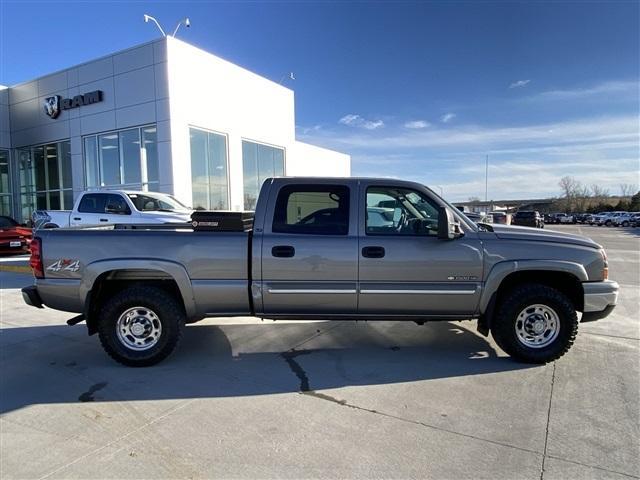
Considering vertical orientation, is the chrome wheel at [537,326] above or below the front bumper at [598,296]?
below

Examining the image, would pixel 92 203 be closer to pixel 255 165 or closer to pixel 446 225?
pixel 255 165

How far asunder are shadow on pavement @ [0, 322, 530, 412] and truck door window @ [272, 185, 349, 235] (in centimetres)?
141

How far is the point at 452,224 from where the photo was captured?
4379mm

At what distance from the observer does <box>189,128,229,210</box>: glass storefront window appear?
17.8 metres

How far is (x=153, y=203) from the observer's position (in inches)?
474

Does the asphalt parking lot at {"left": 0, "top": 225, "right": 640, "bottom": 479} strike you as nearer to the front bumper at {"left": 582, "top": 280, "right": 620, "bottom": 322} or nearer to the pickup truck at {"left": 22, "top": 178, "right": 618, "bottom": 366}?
the pickup truck at {"left": 22, "top": 178, "right": 618, "bottom": 366}

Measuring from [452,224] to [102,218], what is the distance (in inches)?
407

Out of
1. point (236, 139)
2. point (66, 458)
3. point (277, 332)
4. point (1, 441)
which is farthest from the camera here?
point (236, 139)

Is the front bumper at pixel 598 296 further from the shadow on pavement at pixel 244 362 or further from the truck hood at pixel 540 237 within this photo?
the shadow on pavement at pixel 244 362

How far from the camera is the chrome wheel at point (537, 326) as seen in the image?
459cm

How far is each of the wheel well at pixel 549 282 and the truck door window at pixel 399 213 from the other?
3.22 feet

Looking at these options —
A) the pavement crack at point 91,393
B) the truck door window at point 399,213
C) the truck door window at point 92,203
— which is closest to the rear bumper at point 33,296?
the pavement crack at point 91,393

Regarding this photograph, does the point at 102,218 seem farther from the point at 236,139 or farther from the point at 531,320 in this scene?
the point at 531,320

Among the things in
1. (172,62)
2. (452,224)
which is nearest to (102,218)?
(172,62)
